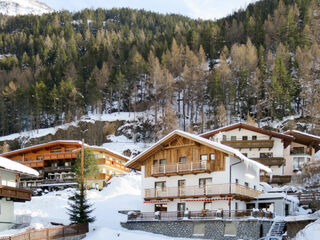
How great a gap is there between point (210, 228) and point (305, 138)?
1152 inches

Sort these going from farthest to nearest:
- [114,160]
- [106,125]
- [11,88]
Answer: [11,88], [106,125], [114,160]

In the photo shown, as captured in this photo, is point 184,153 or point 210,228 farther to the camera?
point 184,153

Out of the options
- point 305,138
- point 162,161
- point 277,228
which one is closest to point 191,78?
point 305,138

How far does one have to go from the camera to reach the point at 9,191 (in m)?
33.7

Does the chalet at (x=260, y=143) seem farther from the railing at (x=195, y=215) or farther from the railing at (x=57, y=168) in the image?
the railing at (x=195, y=215)

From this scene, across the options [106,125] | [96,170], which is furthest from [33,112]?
[96,170]

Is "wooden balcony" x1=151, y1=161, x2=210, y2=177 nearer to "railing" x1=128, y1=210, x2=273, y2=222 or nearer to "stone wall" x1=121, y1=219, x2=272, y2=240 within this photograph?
"railing" x1=128, y1=210, x2=273, y2=222

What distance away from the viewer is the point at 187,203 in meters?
36.4

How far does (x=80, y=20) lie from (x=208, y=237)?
177283 mm

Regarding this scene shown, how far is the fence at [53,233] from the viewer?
26402 millimetres

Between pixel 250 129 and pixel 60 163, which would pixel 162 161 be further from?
pixel 60 163

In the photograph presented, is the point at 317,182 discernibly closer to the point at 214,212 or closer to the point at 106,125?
the point at 214,212

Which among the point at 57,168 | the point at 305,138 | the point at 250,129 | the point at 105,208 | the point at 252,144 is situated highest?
the point at 250,129

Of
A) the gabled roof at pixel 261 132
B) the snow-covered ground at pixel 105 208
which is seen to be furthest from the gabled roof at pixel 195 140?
the gabled roof at pixel 261 132
